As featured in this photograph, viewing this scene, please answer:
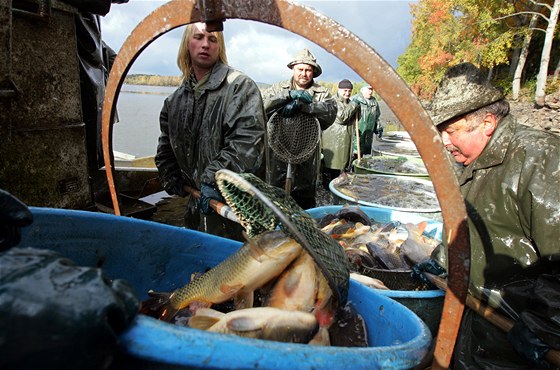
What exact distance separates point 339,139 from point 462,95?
23.1ft

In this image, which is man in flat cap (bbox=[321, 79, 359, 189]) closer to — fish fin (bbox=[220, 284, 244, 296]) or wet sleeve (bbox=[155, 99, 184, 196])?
wet sleeve (bbox=[155, 99, 184, 196])

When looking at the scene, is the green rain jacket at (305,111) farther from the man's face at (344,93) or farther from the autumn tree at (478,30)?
the autumn tree at (478,30)

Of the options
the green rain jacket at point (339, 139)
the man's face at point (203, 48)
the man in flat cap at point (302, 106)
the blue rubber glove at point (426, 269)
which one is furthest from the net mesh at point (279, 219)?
the green rain jacket at point (339, 139)

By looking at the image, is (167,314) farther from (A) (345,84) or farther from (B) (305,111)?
(A) (345,84)

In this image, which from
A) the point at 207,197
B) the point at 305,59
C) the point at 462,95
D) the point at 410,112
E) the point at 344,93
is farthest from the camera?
the point at 344,93

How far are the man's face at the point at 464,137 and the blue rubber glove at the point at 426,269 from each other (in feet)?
2.81

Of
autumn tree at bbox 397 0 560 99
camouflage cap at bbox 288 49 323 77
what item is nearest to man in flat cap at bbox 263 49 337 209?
camouflage cap at bbox 288 49 323 77

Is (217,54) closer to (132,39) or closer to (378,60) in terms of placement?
(132,39)

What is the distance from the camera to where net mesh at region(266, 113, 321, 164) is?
210 inches

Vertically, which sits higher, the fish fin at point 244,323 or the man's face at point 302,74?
the man's face at point 302,74

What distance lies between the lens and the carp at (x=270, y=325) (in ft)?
3.70

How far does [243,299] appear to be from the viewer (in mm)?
1438

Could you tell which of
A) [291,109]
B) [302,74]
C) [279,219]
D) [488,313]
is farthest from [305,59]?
[279,219]

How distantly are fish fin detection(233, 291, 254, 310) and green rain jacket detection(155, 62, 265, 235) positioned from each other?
165cm
